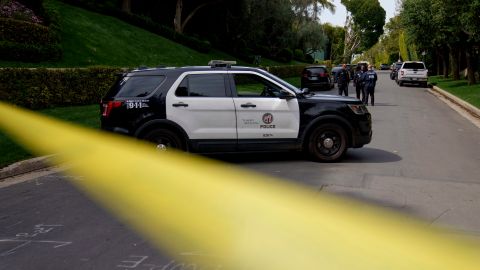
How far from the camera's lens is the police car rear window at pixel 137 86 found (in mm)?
9117

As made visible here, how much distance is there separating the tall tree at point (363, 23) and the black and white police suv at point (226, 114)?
3398 inches

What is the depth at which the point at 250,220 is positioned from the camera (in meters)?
5.75

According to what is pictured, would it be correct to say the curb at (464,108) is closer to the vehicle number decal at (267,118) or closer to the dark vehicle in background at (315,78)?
the dark vehicle in background at (315,78)

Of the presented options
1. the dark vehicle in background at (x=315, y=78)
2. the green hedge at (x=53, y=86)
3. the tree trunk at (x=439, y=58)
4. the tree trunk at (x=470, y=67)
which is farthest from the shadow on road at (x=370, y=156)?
the tree trunk at (x=439, y=58)

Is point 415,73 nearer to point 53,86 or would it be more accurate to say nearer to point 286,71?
point 286,71

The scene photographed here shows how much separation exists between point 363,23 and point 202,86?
102 metres

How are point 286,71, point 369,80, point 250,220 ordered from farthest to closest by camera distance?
point 286,71 < point 369,80 < point 250,220

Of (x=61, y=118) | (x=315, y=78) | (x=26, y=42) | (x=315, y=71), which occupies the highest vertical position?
(x=26, y=42)

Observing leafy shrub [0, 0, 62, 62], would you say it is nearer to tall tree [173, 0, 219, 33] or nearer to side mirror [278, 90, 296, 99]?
side mirror [278, 90, 296, 99]

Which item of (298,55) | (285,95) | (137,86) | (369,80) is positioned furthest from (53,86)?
(298,55)

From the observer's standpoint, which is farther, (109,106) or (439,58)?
(439,58)

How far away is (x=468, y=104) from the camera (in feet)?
66.3

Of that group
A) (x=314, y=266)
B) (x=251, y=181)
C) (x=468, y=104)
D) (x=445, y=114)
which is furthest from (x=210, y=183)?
(x=468, y=104)

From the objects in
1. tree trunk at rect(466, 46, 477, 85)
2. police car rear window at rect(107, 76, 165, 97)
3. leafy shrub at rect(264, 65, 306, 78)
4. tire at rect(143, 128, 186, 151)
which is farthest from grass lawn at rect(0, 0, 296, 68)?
tree trunk at rect(466, 46, 477, 85)
